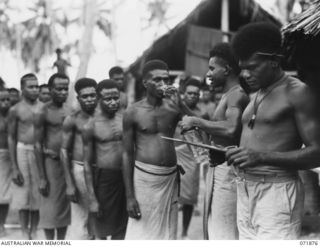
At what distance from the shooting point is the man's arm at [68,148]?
668 centimetres

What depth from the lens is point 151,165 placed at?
17.6ft

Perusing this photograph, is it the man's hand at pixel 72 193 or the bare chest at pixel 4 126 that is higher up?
the bare chest at pixel 4 126

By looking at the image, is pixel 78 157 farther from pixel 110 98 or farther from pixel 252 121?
pixel 252 121

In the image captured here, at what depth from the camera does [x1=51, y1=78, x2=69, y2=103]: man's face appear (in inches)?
286

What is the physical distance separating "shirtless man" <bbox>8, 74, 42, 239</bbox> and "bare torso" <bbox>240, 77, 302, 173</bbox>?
4507 mm

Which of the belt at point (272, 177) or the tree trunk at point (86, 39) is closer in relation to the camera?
the belt at point (272, 177)

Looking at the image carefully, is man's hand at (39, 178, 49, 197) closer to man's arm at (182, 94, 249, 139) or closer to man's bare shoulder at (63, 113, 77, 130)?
man's bare shoulder at (63, 113, 77, 130)

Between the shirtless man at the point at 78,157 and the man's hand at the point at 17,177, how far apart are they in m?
1.32

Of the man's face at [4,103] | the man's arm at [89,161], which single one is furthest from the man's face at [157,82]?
the man's face at [4,103]

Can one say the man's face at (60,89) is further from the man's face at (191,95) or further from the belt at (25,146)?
the man's face at (191,95)

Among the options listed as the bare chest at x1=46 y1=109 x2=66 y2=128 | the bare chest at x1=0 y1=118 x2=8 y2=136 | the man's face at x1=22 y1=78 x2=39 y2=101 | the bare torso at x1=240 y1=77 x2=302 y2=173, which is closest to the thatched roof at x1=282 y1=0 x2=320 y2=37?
the bare torso at x1=240 y1=77 x2=302 y2=173

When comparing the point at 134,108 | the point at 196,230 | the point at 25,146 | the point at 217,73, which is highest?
the point at 217,73

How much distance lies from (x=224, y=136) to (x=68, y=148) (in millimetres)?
2515

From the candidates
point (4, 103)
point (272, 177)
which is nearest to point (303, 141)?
point (272, 177)
